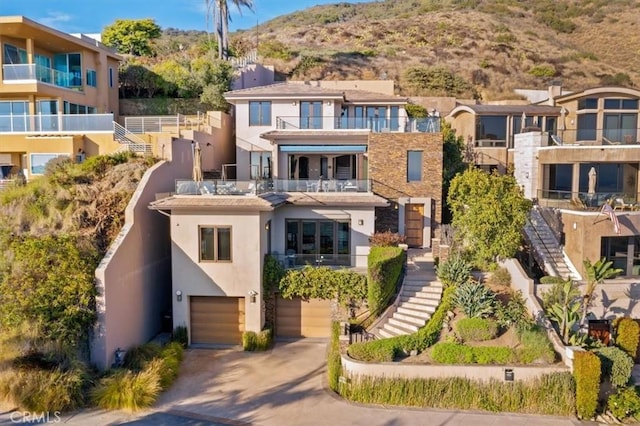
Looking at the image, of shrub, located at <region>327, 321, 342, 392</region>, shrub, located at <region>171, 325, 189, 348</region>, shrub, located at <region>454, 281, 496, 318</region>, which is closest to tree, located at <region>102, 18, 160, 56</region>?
shrub, located at <region>171, 325, 189, 348</region>

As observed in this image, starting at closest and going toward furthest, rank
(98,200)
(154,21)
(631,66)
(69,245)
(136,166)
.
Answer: (69,245) → (98,200) → (136,166) → (154,21) → (631,66)

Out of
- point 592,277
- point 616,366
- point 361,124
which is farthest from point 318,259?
point 616,366

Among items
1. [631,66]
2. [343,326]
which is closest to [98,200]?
[343,326]

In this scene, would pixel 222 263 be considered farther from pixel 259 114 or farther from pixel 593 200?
pixel 593 200

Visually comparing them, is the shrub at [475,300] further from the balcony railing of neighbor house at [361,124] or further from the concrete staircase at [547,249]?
the balcony railing of neighbor house at [361,124]

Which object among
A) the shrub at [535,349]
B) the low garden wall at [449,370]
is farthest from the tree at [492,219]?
the low garden wall at [449,370]

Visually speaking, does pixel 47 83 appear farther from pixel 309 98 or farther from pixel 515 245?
pixel 515 245

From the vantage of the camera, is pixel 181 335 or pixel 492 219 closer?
pixel 181 335

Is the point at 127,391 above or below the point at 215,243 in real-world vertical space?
below
